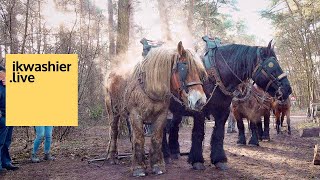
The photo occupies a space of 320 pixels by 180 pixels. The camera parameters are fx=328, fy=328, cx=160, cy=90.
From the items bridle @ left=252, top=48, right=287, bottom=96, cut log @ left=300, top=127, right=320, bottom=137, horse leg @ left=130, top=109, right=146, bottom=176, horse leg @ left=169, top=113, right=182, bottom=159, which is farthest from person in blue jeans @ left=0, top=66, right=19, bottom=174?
cut log @ left=300, top=127, right=320, bottom=137

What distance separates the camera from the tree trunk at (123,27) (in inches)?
401

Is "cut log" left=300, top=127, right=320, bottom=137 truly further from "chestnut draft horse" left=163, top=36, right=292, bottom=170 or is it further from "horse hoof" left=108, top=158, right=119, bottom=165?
"horse hoof" left=108, top=158, right=119, bottom=165

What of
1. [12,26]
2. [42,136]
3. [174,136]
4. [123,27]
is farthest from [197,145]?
[12,26]

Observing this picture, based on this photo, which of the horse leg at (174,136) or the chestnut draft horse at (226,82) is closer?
the chestnut draft horse at (226,82)

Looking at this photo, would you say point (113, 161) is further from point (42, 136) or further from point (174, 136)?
point (42, 136)

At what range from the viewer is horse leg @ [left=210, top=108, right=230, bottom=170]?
563cm

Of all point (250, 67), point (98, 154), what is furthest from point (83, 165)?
point (250, 67)

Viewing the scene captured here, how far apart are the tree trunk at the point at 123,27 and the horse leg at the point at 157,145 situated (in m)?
5.35

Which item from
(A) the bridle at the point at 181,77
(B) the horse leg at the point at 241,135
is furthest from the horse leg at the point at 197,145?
(B) the horse leg at the point at 241,135

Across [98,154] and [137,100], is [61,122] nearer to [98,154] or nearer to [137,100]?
[98,154]

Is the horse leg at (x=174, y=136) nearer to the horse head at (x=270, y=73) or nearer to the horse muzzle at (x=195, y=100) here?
the horse head at (x=270, y=73)

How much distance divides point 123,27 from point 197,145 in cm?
581

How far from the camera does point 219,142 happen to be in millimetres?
5734
